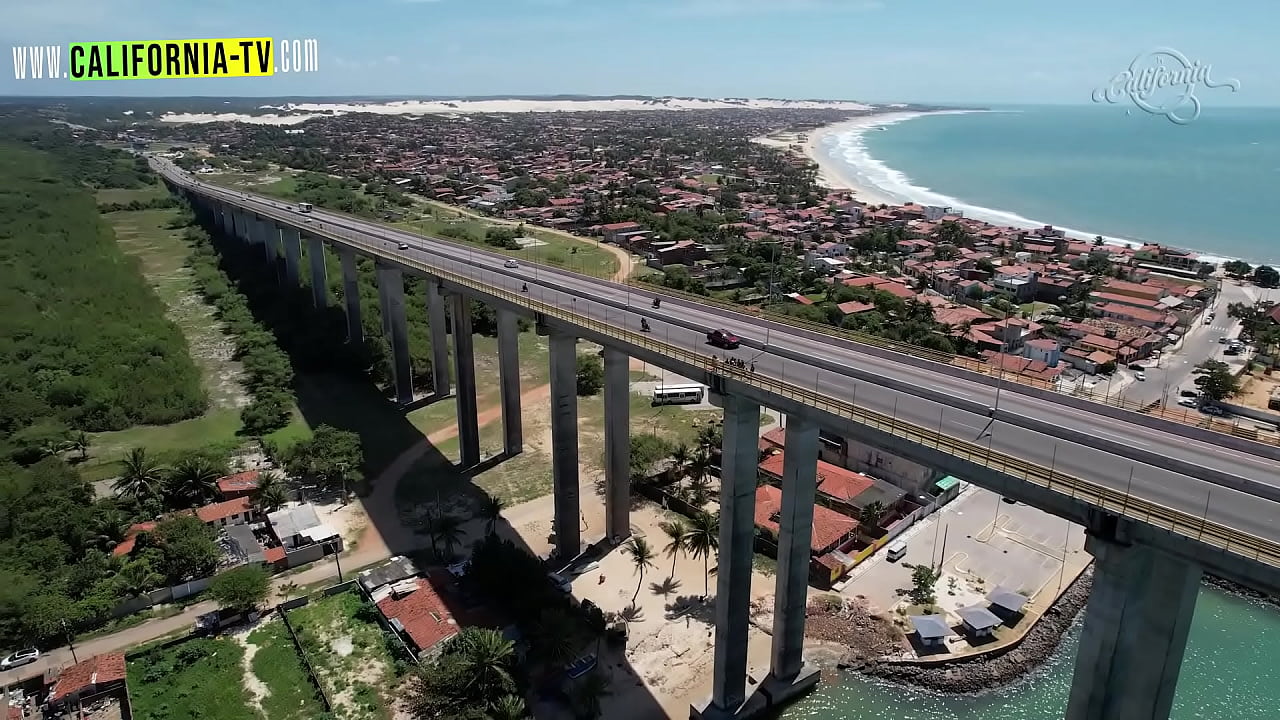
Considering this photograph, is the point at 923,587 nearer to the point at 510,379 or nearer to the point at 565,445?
the point at 565,445

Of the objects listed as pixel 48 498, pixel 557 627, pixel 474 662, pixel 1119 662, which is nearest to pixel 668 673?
pixel 557 627

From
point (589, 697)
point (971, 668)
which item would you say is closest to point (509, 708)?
point (589, 697)

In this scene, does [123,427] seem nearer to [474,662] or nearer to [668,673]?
[474,662]

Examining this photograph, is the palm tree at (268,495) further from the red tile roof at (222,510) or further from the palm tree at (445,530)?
the palm tree at (445,530)

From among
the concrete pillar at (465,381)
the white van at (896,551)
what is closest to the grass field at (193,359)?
the concrete pillar at (465,381)

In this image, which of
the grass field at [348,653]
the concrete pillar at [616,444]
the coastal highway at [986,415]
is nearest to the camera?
the coastal highway at [986,415]

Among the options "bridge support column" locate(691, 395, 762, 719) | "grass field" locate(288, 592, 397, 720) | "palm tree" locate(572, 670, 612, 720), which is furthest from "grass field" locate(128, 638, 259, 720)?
"bridge support column" locate(691, 395, 762, 719)
